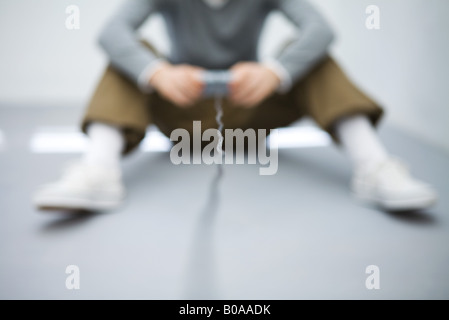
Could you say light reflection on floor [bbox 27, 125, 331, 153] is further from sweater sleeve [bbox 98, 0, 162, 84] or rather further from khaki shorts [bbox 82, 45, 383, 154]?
sweater sleeve [bbox 98, 0, 162, 84]

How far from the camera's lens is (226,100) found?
0.74m

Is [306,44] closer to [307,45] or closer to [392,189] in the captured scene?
[307,45]

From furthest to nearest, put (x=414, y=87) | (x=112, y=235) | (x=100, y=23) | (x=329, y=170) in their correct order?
1. (x=100, y=23)
2. (x=414, y=87)
3. (x=329, y=170)
4. (x=112, y=235)

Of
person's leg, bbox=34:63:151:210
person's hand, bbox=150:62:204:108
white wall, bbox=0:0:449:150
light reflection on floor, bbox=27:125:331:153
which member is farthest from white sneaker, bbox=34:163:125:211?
white wall, bbox=0:0:449:150

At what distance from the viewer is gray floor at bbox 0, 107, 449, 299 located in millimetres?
408

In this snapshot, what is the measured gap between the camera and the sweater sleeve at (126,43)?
2.01ft

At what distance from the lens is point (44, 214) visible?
0.59 m

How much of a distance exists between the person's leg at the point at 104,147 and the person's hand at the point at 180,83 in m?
0.07

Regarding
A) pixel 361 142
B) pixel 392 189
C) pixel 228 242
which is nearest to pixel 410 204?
pixel 392 189

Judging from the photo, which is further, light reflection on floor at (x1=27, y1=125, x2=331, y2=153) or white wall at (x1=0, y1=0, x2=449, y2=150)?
white wall at (x1=0, y1=0, x2=449, y2=150)

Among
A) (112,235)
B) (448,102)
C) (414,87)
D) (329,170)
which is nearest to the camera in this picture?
(112,235)
